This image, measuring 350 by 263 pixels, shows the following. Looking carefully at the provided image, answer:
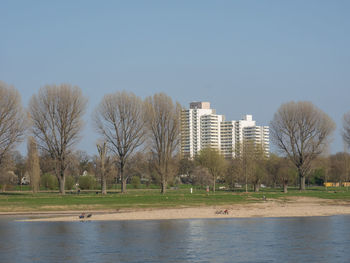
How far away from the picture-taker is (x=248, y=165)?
95.2m

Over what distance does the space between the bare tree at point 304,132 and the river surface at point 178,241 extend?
5051 centimetres

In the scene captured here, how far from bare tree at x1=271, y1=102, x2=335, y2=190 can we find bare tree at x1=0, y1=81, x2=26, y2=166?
48699 mm

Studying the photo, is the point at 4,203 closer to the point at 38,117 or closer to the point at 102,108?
the point at 38,117

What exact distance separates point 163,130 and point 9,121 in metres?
24.1

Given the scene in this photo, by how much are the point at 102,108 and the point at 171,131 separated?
Result: 38.7ft

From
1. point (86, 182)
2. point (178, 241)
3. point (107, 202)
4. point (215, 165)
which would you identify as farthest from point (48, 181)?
point (178, 241)

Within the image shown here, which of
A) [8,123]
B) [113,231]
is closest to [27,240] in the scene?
[113,231]

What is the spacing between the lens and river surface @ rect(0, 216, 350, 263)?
3002 centimetres

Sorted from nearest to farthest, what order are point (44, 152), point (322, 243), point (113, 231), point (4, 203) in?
point (322, 243) → point (113, 231) → point (4, 203) → point (44, 152)

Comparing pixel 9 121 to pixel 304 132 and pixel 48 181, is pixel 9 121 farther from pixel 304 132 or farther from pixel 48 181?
pixel 304 132

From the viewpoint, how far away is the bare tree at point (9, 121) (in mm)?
76375

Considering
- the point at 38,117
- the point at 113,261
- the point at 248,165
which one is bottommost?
the point at 113,261

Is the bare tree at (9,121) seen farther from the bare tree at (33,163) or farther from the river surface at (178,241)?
the river surface at (178,241)

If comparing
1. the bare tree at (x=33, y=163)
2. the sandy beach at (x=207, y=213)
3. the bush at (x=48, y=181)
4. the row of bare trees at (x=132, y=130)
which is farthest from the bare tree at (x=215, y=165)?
the sandy beach at (x=207, y=213)
